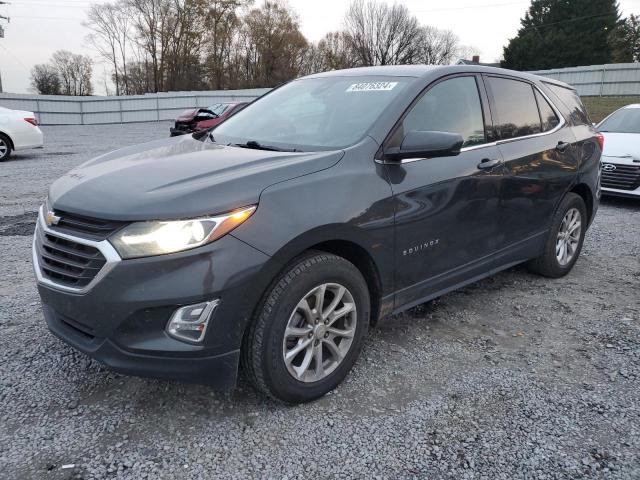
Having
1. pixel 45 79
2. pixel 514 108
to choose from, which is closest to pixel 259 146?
pixel 514 108

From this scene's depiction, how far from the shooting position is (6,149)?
11508 millimetres

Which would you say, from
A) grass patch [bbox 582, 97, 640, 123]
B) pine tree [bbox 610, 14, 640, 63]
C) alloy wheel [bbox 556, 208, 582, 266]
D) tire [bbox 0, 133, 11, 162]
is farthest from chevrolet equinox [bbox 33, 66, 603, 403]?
pine tree [bbox 610, 14, 640, 63]

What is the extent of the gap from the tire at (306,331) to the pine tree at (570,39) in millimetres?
49050

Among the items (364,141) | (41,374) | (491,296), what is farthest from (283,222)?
(491,296)

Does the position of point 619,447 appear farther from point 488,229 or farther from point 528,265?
point 528,265

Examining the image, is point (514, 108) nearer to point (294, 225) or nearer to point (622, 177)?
point (294, 225)

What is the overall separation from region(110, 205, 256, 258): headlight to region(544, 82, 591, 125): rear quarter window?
3565 millimetres

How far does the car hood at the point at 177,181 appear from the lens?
7.36ft

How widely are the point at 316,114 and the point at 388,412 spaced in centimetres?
188

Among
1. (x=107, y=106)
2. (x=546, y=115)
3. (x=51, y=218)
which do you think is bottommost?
Result: (x=51, y=218)

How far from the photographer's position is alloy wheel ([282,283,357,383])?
2.55 metres

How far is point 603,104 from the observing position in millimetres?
24203

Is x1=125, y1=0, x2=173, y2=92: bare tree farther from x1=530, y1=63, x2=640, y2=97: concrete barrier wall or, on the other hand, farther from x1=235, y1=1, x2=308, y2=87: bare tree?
x1=530, y1=63, x2=640, y2=97: concrete barrier wall

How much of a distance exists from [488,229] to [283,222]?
1.78 m
